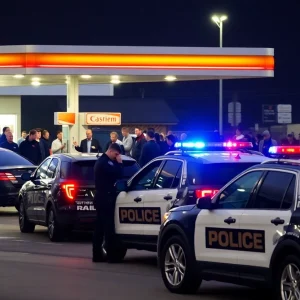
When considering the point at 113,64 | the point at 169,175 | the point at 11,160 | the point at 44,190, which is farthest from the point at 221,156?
the point at 113,64

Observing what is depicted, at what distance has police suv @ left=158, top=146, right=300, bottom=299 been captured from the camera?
950 centimetres

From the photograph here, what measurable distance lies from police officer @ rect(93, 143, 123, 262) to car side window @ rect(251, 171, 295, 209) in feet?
15.3

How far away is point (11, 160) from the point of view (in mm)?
24062

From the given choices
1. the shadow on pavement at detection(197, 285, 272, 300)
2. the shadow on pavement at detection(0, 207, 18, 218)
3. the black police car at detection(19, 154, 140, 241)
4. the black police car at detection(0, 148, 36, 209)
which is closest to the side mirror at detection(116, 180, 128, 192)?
the shadow on pavement at detection(197, 285, 272, 300)

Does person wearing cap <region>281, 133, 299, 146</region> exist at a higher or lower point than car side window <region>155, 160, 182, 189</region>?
higher

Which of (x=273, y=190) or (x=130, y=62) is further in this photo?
(x=130, y=62)

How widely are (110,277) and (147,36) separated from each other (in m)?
58.3

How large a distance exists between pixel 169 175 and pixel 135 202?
0.74 m

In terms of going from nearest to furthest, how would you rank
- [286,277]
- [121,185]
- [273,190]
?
[286,277] < [273,190] < [121,185]

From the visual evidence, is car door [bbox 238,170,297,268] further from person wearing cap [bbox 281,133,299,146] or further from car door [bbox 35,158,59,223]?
person wearing cap [bbox 281,133,299,146]

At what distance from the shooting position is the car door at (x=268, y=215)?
962 cm

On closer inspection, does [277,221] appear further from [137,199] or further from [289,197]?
[137,199]

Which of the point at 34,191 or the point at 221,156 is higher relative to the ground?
the point at 221,156

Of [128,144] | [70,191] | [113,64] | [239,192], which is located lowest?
[70,191]
